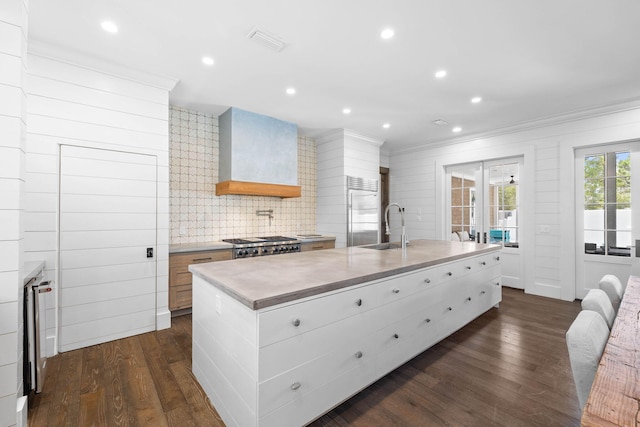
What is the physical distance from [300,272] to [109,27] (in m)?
2.43

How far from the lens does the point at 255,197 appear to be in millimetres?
4688

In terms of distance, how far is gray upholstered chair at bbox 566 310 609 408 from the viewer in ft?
3.43

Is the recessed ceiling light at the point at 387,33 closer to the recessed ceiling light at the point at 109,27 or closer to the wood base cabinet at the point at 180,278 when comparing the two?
the recessed ceiling light at the point at 109,27

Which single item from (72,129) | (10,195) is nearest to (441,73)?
(10,195)

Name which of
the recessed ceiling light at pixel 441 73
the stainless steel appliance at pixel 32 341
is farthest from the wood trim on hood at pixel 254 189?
the recessed ceiling light at pixel 441 73

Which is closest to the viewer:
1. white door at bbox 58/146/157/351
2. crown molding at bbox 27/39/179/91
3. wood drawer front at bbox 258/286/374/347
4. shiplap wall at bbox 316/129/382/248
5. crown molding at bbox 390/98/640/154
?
wood drawer front at bbox 258/286/374/347

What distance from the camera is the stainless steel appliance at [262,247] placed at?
3.79 m

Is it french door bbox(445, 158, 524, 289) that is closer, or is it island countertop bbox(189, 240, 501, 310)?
island countertop bbox(189, 240, 501, 310)

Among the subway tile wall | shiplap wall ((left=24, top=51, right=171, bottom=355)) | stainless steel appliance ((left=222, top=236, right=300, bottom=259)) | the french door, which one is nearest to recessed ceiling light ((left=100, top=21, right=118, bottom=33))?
shiplap wall ((left=24, top=51, right=171, bottom=355))

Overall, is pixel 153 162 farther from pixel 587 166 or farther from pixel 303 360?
pixel 587 166

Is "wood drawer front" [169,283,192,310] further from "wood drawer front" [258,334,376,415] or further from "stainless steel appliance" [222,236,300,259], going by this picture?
"wood drawer front" [258,334,376,415]

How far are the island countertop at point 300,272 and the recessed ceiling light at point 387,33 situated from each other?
6.01ft

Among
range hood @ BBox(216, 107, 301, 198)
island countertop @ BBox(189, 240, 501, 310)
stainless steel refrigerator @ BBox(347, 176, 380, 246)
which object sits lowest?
island countertop @ BBox(189, 240, 501, 310)

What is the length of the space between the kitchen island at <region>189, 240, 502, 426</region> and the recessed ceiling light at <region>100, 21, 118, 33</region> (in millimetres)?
2004
